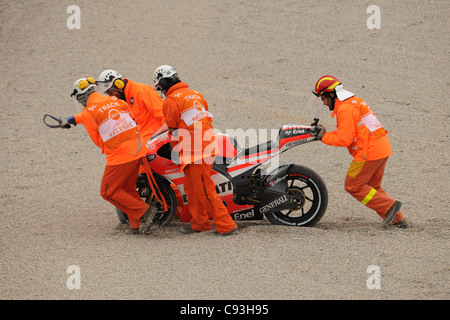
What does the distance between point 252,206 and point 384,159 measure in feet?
5.50

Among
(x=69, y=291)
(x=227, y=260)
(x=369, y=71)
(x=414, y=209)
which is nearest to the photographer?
(x=69, y=291)

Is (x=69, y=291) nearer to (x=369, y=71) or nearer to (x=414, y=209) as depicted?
(x=414, y=209)

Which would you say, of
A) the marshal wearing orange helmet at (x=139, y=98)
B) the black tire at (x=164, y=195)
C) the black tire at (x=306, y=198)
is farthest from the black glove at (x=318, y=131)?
the marshal wearing orange helmet at (x=139, y=98)

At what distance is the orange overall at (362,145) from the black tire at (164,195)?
6.81 ft

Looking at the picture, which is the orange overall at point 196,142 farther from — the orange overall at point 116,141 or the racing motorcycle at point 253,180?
the orange overall at point 116,141

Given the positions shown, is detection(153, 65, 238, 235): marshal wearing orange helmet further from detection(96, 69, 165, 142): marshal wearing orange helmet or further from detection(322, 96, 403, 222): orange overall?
detection(322, 96, 403, 222): orange overall

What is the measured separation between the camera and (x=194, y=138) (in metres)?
6.85

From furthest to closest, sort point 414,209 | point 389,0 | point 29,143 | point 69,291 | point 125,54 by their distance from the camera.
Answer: point 389,0
point 125,54
point 29,143
point 414,209
point 69,291

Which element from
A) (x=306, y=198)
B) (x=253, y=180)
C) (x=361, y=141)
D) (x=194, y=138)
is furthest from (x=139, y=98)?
(x=361, y=141)

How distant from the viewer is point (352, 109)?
678 centimetres

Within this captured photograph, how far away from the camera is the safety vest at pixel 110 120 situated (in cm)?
693

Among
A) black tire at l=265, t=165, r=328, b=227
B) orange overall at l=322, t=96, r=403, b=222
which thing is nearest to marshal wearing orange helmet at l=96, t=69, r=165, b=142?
black tire at l=265, t=165, r=328, b=227

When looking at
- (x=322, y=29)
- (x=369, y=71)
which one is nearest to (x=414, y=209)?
(x=369, y=71)
